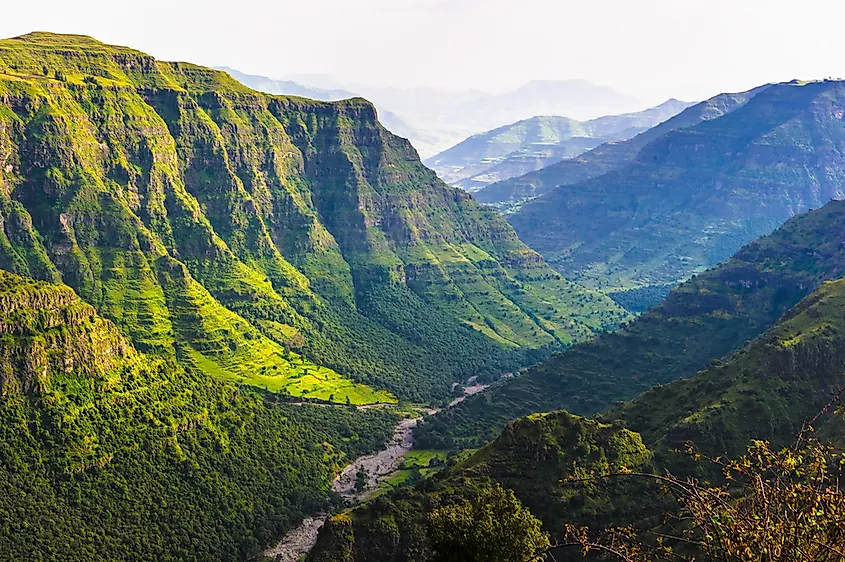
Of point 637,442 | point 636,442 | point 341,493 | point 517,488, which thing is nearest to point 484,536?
point 517,488

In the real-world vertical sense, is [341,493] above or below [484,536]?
below

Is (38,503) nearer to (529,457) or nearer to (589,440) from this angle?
(529,457)

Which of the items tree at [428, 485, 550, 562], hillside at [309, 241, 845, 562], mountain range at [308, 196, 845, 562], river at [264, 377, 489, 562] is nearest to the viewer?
tree at [428, 485, 550, 562]

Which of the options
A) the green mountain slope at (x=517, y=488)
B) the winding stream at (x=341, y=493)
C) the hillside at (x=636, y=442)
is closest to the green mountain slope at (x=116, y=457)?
the winding stream at (x=341, y=493)

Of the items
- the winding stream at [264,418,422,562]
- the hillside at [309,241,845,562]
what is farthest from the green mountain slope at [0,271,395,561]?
the hillside at [309,241,845,562]

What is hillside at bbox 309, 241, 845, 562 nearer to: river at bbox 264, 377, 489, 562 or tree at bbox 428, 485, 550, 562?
river at bbox 264, 377, 489, 562

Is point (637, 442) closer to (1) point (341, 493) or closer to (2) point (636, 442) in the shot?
(2) point (636, 442)
